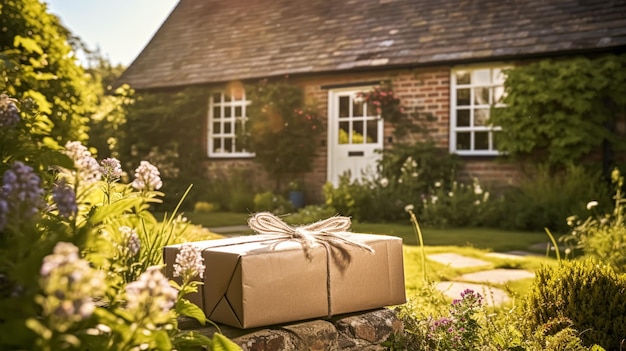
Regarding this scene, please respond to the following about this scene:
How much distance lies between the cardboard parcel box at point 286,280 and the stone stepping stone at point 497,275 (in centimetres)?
274

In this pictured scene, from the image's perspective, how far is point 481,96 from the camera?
1153cm

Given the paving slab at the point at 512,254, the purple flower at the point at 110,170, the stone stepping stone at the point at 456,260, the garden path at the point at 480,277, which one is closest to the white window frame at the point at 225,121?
the paving slab at the point at 512,254

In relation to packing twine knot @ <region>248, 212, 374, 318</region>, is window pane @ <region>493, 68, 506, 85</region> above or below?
above

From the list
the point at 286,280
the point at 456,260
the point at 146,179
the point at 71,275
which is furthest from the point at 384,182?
the point at 71,275

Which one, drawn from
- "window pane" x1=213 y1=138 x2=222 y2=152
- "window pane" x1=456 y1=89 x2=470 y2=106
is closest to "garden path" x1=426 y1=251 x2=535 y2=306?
"window pane" x1=456 y1=89 x2=470 y2=106

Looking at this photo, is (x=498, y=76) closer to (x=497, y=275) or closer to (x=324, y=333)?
(x=497, y=275)

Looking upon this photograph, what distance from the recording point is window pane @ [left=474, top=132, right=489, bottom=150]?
37.6ft

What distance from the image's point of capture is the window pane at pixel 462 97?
11641mm

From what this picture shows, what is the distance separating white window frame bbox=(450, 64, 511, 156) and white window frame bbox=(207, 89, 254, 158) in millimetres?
4082

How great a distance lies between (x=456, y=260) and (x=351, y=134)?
22.2 ft

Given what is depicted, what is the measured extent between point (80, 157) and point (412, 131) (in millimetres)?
10619

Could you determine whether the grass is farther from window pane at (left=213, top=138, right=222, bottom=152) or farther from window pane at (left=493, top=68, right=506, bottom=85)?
window pane at (left=213, top=138, right=222, bottom=152)

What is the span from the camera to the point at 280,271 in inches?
87.9

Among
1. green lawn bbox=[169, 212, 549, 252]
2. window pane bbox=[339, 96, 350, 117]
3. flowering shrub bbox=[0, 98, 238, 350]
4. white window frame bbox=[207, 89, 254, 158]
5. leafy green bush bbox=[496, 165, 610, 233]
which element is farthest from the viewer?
white window frame bbox=[207, 89, 254, 158]
